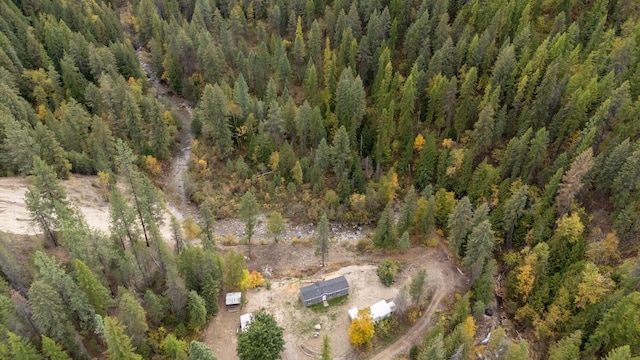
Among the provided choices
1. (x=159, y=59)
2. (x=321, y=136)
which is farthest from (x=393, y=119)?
(x=159, y=59)

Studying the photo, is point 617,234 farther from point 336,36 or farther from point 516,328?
point 336,36

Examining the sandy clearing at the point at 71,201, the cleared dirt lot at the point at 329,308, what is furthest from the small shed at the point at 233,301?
the sandy clearing at the point at 71,201

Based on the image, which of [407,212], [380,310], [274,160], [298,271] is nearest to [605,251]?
[407,212]

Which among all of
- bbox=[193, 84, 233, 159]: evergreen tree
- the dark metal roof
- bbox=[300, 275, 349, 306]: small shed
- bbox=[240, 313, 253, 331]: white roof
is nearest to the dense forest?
bbox=[193, 84, 233, 159]: evergreen tree

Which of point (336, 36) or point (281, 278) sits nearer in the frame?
point (281, 278)

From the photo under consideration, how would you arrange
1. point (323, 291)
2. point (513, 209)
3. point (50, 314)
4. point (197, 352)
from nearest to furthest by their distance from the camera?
1. point (50, 314)
2. point (197, 352)
3. point (323, 291)
4. point (513, 209)

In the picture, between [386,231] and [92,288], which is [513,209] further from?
[92,288]
